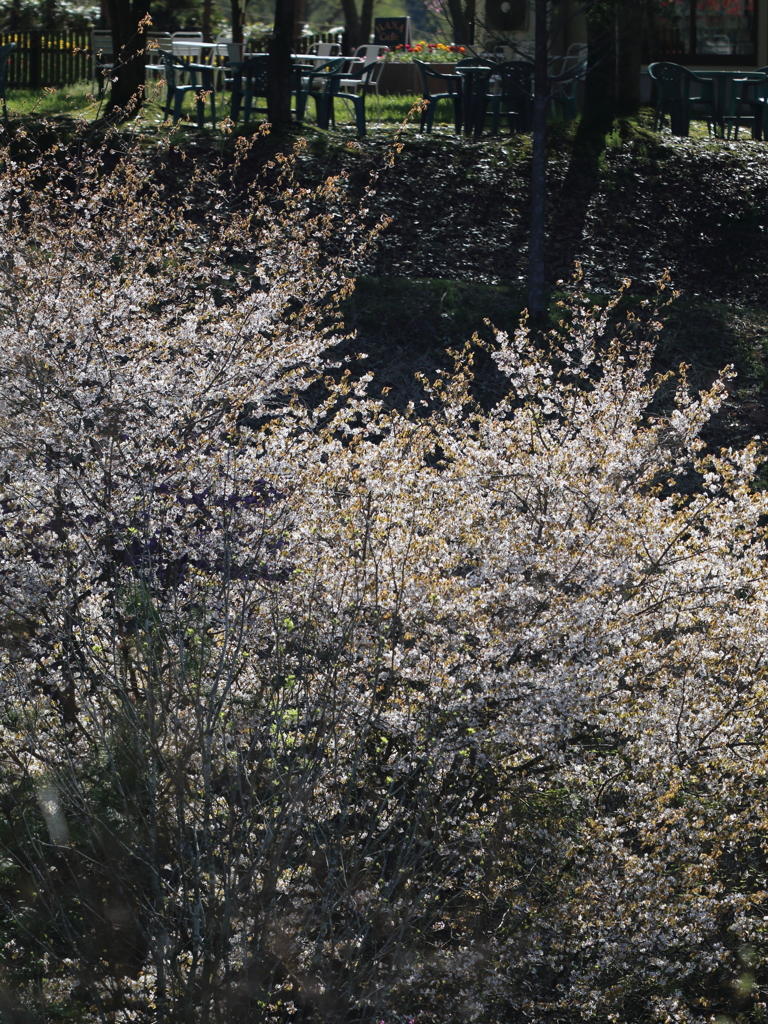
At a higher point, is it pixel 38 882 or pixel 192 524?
pixel 192 524

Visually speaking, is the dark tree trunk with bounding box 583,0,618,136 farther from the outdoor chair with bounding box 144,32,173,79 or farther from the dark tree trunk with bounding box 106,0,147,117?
the outdoor chair with bounding box 144,32,173,79

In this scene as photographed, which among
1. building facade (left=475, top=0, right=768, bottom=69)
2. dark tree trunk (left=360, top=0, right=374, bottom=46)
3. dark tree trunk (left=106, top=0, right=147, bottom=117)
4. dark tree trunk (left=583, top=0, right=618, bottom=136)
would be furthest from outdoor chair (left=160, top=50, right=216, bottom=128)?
dark tree trunk (left=360, top=0, right=374, bottom=46)

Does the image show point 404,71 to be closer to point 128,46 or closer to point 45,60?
point 45,60

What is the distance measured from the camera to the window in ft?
74.1

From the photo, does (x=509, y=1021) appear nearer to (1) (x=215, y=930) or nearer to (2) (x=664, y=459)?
(1) (x=215, y=930)

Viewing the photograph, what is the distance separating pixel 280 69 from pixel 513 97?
324cm

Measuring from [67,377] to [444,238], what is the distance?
8.22 metres

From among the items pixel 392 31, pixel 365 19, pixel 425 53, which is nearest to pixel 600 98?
pixel 425 53

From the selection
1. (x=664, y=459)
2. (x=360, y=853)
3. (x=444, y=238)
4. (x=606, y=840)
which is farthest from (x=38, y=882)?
(x=444, y=238)

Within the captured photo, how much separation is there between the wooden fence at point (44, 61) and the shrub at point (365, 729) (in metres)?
18.3

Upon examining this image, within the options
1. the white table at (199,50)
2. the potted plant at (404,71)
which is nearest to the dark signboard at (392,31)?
the potted plant at (404,71)

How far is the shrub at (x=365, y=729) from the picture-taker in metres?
3.50

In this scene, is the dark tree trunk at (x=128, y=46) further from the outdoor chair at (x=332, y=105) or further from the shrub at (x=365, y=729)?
the shrub at (x=365, y=729)

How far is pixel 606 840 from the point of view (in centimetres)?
427
